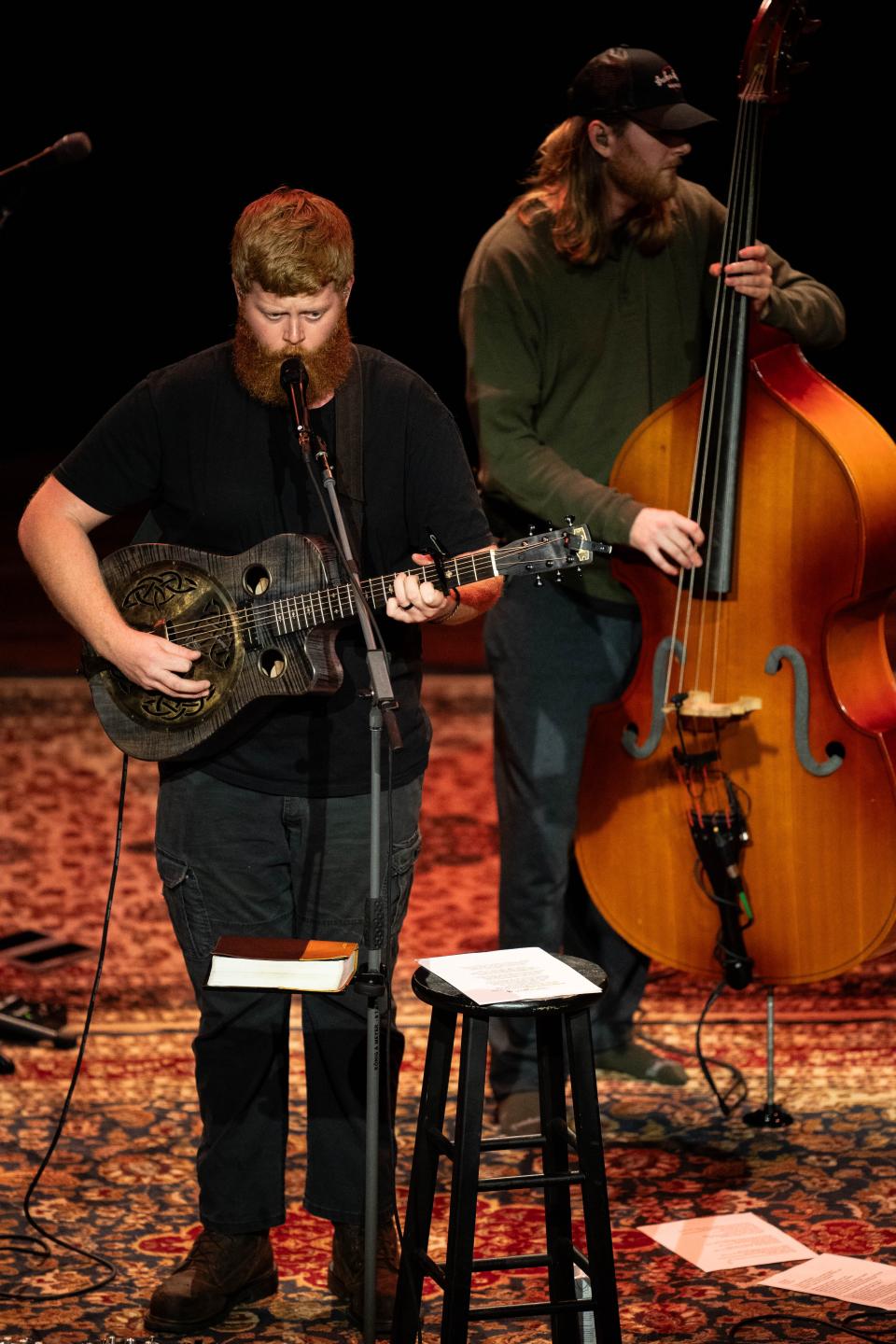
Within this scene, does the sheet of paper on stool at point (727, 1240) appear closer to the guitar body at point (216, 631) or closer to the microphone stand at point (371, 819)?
the microphone stand at point (371, 819)

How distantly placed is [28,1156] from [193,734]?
1222 mm

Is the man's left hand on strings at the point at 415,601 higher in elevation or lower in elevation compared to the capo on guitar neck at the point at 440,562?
lower

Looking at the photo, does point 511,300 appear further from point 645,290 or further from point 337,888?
point 337,888

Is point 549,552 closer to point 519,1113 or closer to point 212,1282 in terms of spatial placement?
point 212,1282

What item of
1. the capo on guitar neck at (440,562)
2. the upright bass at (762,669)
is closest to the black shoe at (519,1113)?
the upright bass at (762,669)

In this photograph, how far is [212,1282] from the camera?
9.36 feet

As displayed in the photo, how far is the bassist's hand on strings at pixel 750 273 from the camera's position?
130 inches

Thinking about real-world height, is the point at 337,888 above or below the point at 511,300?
below

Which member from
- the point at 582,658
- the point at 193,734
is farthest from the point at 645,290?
the point at 193,734

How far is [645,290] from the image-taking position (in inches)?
143

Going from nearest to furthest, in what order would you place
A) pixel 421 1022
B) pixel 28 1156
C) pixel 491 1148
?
pixel 491 1148, pixel 28 1156, pixel 421 1022

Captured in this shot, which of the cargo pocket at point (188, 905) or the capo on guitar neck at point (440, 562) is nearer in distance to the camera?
the capo on guitar neck at point (440, 562)

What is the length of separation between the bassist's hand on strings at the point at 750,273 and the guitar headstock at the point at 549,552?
1.06 meters

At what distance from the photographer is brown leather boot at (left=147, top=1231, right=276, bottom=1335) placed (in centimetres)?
282
